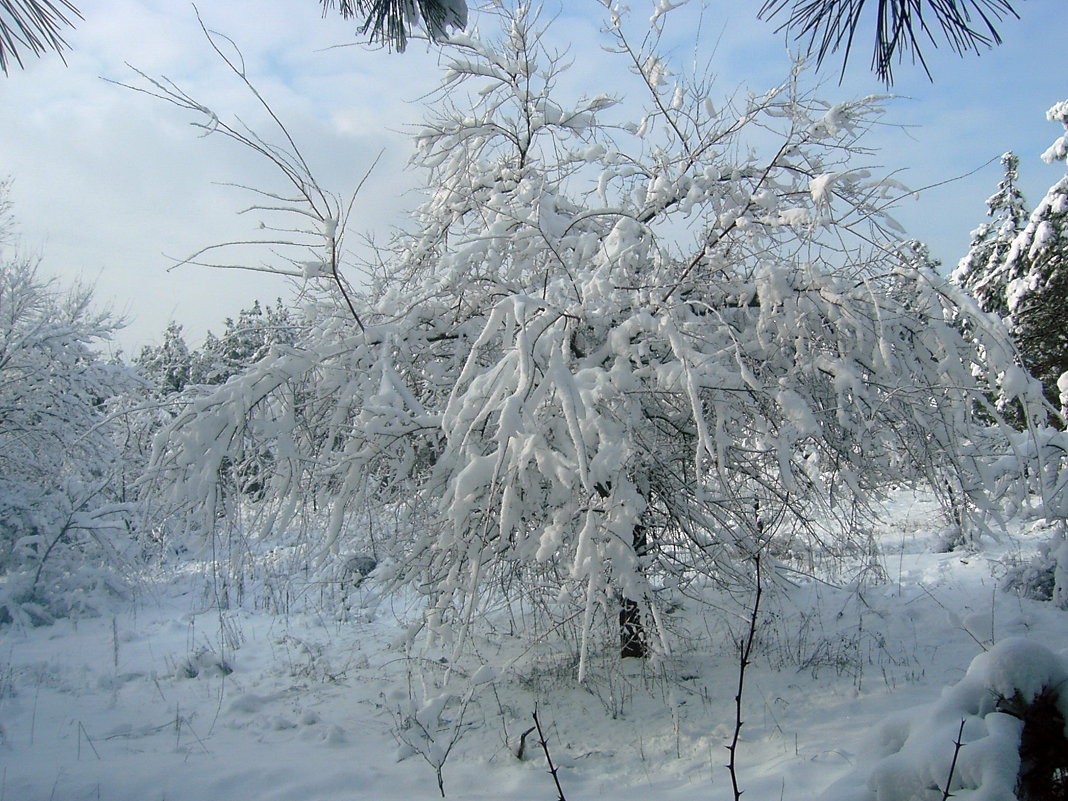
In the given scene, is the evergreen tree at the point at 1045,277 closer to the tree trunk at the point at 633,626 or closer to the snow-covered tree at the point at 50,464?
the tree trunk at the point at 633,626

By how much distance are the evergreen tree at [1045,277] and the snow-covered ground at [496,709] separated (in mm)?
7131

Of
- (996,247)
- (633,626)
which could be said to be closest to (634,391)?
(633,626)

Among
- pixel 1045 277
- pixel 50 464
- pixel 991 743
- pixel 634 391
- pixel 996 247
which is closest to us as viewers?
pixel 991 743

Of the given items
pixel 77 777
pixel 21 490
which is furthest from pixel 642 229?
pixel 21 490

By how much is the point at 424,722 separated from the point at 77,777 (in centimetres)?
208

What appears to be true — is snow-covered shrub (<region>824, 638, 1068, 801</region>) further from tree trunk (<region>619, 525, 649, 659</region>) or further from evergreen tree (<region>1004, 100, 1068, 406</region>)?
evergreen tree (<region>1004, 100, 1068, 406</region>)

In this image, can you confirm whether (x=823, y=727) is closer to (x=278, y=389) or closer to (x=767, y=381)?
(x=767, y=381)

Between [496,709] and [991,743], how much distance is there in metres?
3.73

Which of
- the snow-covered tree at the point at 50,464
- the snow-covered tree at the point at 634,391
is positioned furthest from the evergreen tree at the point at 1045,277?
the snow-covered tree at the point at 50,464

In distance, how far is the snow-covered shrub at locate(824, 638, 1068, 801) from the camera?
60.3 inches

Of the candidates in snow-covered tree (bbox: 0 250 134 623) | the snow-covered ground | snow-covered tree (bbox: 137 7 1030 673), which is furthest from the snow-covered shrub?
snow-covered tree (bbox: 0 250 134 623)

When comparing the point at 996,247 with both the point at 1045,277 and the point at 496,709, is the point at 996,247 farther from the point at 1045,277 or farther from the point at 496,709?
the point at 496,709

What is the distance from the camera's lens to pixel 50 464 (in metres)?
10.2

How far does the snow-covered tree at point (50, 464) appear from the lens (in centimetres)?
940
